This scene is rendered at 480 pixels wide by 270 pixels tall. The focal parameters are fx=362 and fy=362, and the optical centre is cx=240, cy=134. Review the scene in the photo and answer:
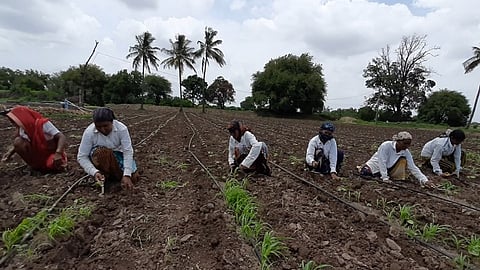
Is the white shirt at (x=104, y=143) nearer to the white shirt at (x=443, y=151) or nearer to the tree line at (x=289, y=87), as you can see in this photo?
the white shirt at (x=443, y=151)

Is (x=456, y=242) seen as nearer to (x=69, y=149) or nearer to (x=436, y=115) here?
(x=69, y=149)

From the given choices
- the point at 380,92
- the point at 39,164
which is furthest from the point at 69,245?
the point at 380,92

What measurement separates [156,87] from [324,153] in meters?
53.1

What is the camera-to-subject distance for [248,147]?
5402 millimetres

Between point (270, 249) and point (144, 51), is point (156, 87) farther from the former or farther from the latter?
point (270, 249)

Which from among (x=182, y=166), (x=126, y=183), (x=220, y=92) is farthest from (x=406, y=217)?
(x=220, y=92)

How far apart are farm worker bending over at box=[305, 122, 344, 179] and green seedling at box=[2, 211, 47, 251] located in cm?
373

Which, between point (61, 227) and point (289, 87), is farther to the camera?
point (289, 87)

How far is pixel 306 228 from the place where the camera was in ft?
11.1

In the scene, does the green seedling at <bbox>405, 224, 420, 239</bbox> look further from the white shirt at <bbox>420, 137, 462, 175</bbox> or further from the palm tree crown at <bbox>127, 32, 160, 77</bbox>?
the palm tree crown at <bbox>127, 32, 160, 77</bbox>

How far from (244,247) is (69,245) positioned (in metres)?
1.37

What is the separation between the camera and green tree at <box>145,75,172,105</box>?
5577 cm

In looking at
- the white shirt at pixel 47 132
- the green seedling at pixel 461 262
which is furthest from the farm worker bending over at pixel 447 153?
the white shirt at pixel 47 132

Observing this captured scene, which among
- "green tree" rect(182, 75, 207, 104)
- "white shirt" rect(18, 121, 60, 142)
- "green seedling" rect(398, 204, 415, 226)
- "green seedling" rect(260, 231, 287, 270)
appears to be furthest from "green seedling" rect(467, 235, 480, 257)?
"green tree" rect(182, 75, 207, 104)
